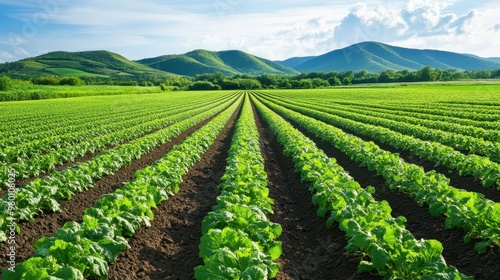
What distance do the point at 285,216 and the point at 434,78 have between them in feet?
481

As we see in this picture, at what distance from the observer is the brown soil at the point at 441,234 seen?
5762 millimetres

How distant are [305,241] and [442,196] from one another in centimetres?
287

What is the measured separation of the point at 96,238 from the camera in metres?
5.71

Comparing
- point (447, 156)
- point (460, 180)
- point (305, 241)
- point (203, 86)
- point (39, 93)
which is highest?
point (447, 156)

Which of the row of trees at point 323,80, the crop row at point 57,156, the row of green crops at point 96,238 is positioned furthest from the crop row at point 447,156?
the row of trees at point 323,80

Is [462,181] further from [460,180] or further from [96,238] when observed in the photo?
[96,238]

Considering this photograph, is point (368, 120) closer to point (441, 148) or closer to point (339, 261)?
point (441, 148)

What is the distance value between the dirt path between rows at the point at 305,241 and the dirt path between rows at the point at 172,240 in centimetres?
170

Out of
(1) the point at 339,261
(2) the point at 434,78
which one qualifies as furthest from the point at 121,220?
(2) the point at 434,78

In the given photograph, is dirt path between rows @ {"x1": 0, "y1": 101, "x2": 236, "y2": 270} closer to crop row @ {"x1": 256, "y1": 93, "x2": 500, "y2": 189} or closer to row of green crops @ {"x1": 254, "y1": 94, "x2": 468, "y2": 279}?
row of green crops @ {"x1": 254, "y1": 94, "x2": 468, "y2": 279}

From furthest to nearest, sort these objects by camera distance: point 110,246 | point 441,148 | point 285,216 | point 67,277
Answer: point 441,148
point 285,216
point 110,246
point 67,277

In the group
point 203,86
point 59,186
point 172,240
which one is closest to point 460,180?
point 172,240

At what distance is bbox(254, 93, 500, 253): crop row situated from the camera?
593cm

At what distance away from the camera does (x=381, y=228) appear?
5.34 m
